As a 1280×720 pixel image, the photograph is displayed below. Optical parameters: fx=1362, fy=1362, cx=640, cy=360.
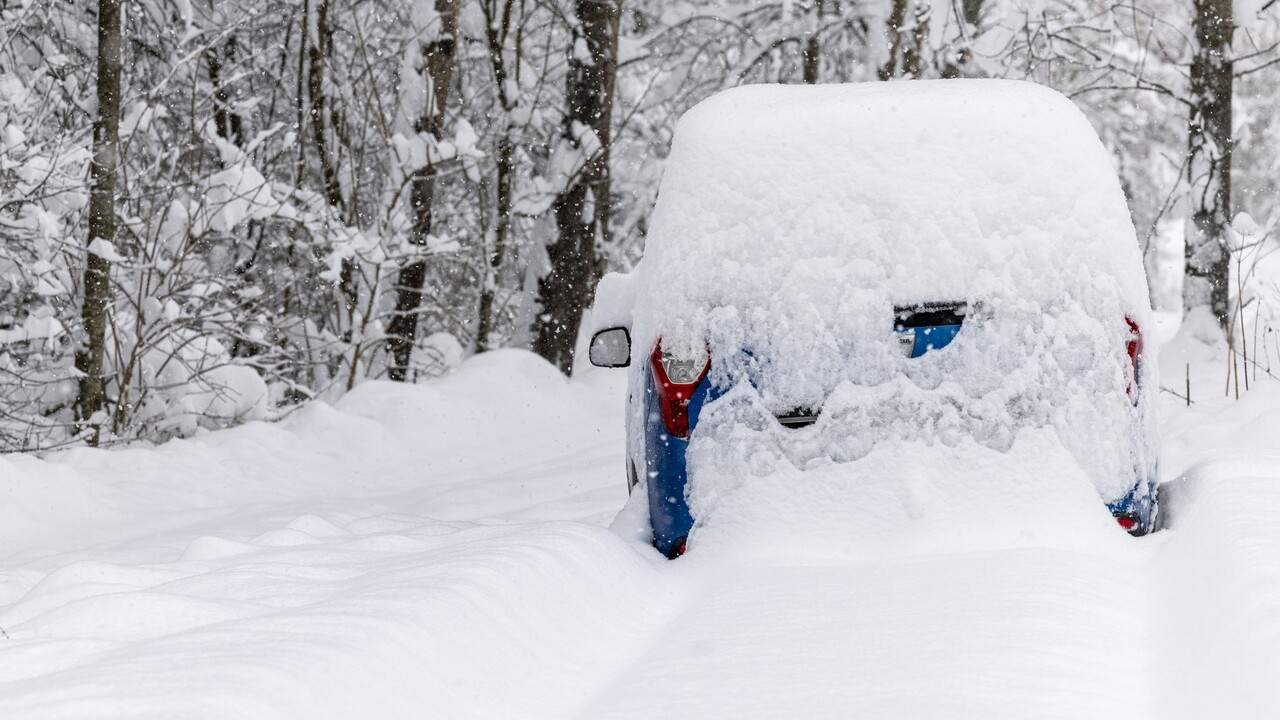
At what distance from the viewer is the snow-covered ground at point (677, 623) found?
3027 mm

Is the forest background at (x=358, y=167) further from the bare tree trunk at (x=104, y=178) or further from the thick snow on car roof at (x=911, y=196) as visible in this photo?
the thick snow on car roof at (x=911, y=196)

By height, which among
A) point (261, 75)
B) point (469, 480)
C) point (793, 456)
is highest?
point (261, 75)

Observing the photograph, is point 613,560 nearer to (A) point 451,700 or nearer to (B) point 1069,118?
(A) point 451,700

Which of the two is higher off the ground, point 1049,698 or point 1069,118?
point 1069,118

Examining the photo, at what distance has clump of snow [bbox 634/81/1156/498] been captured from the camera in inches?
177

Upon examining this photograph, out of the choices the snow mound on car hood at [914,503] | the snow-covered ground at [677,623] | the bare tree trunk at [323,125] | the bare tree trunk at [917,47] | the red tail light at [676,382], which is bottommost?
the snow-covered ground at [677,623]

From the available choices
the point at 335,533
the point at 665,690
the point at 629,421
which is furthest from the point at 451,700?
the point at 335,533

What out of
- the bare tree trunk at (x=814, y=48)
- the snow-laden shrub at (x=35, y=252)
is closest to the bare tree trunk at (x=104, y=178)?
the snow-laden shrub at (x=35, y=252)

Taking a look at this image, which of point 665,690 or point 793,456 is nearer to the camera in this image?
point 665,690

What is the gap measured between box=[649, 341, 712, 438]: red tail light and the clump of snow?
0.17 feet

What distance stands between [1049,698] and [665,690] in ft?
3.03

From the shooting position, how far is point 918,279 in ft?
14.8

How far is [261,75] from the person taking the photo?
654 inches

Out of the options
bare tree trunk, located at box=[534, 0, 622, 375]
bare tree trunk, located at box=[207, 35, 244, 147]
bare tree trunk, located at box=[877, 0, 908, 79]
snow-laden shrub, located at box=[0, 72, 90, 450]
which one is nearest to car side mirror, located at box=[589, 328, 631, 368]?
snow-laden shrub, located at box=[0, 72, 90, 450]
